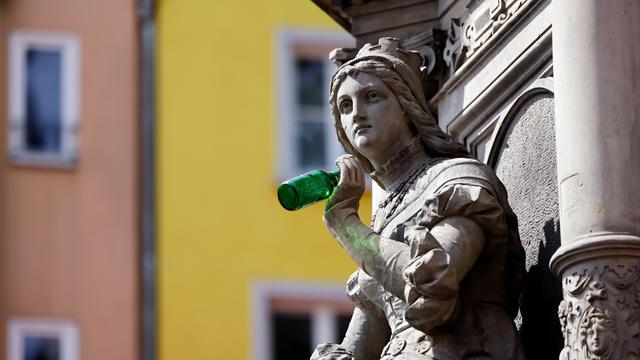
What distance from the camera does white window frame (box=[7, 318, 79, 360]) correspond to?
25922 mm

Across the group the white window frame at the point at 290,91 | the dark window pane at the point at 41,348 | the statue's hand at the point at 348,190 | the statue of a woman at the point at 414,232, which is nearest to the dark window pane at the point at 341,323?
the white window frame at the point at 290,91

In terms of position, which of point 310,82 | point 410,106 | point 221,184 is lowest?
point 410,106

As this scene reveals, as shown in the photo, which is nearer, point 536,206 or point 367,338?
point 367,338

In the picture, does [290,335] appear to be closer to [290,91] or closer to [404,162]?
[290,91]

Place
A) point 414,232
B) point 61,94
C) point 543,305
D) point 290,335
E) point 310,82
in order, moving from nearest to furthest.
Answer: point 414,232 → point 543,305 → point 290,335 → point 61,94 → point 310,82

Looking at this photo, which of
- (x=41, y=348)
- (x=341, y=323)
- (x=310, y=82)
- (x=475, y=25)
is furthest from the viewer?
(x=310, y=82)

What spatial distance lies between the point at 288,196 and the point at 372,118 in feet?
1.43

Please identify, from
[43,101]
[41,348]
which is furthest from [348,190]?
[43,101]

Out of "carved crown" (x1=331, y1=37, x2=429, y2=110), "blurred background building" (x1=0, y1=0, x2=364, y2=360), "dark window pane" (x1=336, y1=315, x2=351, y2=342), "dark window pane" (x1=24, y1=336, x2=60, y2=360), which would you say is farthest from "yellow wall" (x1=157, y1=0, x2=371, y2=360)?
"carved crown" (x1=331, y1=37, x2=429, y2=110)

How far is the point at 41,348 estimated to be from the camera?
25891mm

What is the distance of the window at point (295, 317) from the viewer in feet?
86.1

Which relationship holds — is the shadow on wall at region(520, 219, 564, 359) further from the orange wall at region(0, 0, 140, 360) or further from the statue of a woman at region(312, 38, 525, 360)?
the orange wall at region(0, 0, 140, 360)

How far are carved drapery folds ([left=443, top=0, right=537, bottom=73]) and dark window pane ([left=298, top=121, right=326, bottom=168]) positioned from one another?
14.1 m

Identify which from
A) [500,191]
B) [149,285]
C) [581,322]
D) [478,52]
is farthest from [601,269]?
[149,285]
